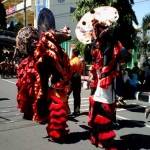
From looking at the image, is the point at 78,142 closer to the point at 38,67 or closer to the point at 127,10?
the point at 38,67

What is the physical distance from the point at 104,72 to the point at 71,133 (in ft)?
5.93

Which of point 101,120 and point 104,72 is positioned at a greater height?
point 104,72

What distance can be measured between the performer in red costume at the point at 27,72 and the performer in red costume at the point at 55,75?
1595 millimetres

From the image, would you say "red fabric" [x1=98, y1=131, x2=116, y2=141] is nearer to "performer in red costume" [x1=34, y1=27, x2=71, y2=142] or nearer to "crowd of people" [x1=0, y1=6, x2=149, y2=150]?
"crowd of people" [x1=0, y1=6, x2=149, y2=150]

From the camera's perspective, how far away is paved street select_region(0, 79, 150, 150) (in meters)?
7.54

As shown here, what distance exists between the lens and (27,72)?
980 cm

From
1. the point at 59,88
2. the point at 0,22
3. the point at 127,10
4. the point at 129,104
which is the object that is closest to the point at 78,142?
the point at 59,88

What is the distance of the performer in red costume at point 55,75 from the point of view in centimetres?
771

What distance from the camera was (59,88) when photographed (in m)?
7.78

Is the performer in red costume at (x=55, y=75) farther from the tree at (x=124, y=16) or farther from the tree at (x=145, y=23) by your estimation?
the tree at (x=145, y=23)

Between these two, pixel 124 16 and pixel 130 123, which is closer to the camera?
pixel 130 123

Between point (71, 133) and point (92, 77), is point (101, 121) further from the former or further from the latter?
point (71, 133)

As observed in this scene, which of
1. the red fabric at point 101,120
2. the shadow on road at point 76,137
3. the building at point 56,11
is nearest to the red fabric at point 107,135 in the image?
the red fabric at point 101,120

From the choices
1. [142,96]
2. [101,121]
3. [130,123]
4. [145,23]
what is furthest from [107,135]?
[145,23]
